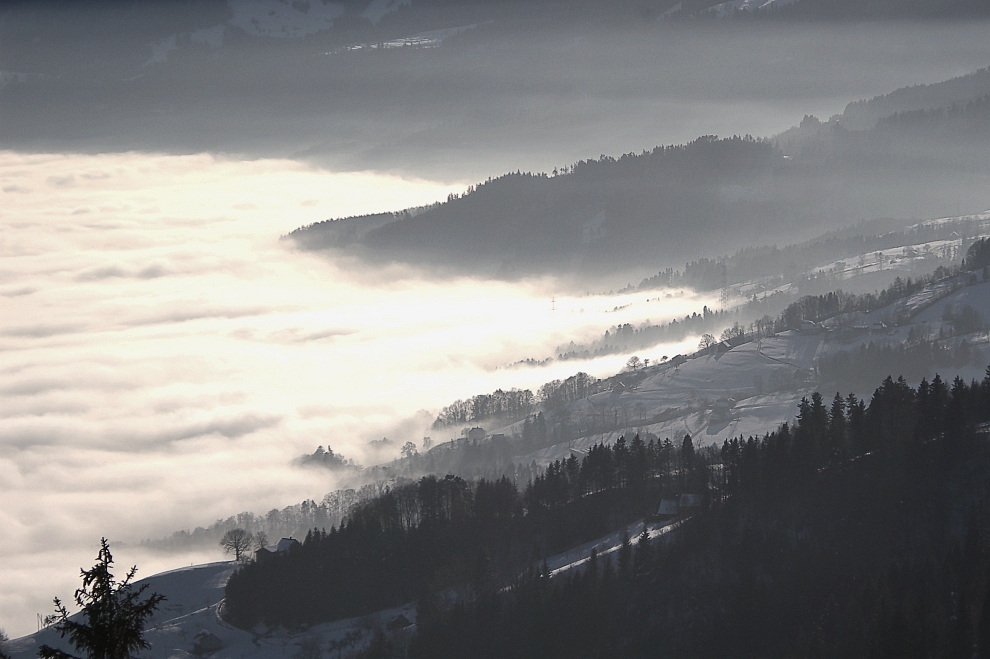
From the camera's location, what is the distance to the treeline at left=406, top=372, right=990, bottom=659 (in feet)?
417

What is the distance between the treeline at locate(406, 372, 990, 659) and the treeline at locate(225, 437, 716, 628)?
991cm

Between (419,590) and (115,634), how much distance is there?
112214mm

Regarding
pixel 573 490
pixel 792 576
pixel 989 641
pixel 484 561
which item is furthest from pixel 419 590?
pixel 989 641

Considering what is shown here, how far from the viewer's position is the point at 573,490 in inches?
6526

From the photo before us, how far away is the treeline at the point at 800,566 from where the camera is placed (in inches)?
5000

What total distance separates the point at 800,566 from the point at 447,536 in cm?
4566

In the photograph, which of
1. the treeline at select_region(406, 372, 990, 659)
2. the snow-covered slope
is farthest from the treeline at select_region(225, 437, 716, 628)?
the treeline at select_region(406, 372, 990, 659)

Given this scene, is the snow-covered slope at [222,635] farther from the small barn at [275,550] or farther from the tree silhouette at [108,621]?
the tree silhouette at [108,621]

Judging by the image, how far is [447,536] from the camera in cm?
16100

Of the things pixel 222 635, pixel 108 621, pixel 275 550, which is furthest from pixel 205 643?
pixel 108 621

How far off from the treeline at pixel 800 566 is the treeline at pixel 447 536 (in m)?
9.91

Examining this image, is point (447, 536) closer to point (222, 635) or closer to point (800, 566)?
point (222, 635)

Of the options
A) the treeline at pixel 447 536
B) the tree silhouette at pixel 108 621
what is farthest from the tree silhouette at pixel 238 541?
the tree silhouette at pixel 108 621

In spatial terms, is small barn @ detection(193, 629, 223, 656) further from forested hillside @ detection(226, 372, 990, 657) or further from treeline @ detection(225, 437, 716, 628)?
forested hillside @ detection(226, 372, 990, 657)
